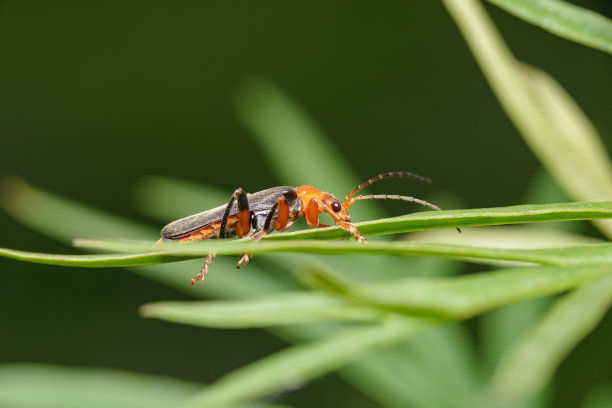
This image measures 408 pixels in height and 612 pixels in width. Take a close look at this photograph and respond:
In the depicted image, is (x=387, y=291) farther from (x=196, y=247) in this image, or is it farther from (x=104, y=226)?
(x=104, y=226)

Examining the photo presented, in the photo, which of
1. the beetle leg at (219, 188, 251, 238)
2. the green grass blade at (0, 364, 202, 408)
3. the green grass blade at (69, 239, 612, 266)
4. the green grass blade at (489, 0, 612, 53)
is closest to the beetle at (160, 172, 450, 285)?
the beetle leg at (219, 188, 251, 238)

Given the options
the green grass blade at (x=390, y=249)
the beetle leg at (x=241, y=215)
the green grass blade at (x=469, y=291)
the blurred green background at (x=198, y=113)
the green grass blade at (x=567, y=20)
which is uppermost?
the blurred green background at (x=198, y=113)

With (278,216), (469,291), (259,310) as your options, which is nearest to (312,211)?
(278,216)

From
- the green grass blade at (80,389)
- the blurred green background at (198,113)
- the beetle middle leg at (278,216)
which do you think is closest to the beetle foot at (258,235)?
the beetle middle leg at (278,216)

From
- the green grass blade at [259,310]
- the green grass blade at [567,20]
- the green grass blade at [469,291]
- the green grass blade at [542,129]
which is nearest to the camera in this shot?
the green grass blade at [469,291]

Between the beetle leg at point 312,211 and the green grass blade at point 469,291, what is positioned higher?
the beetle leg at point 312,211

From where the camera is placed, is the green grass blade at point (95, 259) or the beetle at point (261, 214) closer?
the green grass blade at point (95, 259)

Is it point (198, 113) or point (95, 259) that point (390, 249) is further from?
point (198, 113)

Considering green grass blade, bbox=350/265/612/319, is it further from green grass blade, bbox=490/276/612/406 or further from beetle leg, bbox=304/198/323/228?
beetle leg, bbox=304/198/323/228

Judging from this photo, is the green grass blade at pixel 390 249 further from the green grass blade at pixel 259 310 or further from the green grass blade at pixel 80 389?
the green grass blade at pixel 80 389
